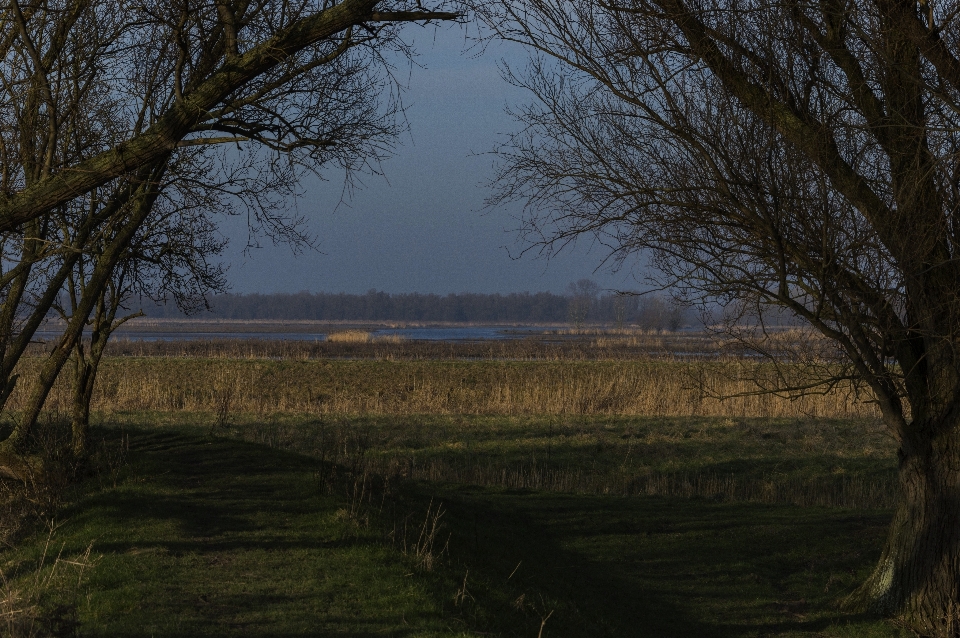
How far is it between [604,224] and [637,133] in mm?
909

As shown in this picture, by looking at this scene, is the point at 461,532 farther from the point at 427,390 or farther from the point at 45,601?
the point at 427,390

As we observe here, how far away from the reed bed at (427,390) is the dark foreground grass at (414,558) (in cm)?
988

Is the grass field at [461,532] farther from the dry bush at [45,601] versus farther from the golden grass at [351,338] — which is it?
the golden grass at [351,338]

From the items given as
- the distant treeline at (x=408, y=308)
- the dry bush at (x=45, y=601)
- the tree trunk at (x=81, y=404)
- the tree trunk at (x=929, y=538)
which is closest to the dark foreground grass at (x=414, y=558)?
the dry bush at (x=45, y=601)

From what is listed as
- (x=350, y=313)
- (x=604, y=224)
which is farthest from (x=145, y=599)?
(x=350, y=313)

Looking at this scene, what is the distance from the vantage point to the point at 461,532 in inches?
380

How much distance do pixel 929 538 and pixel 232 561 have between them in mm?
6325

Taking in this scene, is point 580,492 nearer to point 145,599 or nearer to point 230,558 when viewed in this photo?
point 230,558

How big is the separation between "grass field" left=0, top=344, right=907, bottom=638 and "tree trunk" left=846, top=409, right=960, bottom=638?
0.34m

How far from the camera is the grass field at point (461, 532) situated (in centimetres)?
670

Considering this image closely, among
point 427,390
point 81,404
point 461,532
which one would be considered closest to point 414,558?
point 461,532

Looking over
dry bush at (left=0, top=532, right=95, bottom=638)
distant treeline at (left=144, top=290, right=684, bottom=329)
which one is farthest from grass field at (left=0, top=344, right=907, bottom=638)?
distant treeline at (left=144, top=290, right=684, bottom=329)

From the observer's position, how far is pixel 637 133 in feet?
27.4

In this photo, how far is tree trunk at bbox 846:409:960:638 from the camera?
8.10 meters
